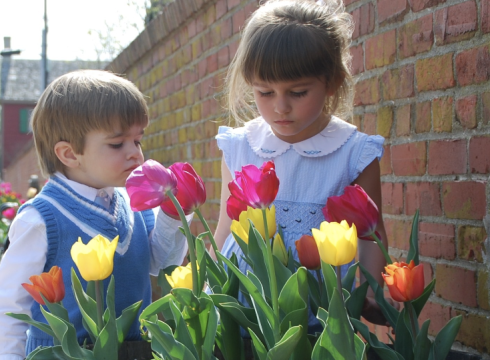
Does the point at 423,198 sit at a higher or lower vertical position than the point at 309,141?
lower

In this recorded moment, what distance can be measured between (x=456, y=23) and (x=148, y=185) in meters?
0.98

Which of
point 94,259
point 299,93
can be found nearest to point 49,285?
point 94,259

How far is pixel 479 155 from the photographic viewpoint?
4.97 feet

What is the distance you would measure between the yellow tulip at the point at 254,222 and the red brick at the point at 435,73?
2.57ft

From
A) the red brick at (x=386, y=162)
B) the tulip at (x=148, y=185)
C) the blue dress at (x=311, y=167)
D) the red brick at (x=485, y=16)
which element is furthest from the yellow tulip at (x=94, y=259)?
the red brick at (x=386, y=162)

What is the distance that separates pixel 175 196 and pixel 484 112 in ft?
2.70

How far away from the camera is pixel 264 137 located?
1.71 meters

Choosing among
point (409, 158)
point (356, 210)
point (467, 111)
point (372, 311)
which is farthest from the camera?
point (409, 158)

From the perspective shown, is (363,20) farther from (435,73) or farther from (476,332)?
(476,332)

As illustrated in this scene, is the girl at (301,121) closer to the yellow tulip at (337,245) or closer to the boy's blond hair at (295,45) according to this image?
the boy's blond hair at (295,45)

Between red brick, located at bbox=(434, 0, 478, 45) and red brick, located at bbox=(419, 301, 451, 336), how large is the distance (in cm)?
68

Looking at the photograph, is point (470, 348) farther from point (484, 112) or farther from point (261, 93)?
point (261, 93)

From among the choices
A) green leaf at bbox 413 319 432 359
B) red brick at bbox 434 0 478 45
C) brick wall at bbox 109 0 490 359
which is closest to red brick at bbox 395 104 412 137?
brick wall at bbox 109 0 490 359

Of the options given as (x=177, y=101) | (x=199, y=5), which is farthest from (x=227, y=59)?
(x=177, y=101)
